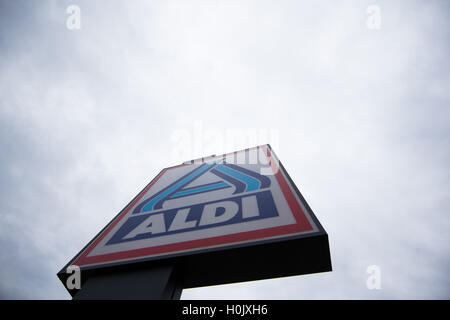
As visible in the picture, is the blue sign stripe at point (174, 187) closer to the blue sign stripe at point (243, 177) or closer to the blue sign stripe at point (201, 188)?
the blue sign stripe at point (201, 188)

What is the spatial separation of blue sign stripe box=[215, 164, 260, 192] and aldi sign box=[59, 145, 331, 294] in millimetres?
13

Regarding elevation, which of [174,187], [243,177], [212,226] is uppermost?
[243,177]

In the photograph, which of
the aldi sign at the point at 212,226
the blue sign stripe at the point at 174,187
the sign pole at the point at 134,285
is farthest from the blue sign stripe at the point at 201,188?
the sign pole at the point at 134,285

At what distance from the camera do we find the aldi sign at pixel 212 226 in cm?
183

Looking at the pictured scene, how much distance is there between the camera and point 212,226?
7.14 ft

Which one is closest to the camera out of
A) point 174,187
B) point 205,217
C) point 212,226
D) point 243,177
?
point 212,226

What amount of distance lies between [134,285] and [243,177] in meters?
1.85

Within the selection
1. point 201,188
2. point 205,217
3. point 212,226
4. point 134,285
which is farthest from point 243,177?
point 134,285

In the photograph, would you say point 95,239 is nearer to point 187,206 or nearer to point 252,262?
point 187,206

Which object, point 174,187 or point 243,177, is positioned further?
point 174,187

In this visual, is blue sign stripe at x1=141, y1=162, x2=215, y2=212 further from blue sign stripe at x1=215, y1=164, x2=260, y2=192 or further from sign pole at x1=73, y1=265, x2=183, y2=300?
sign pole at x1=73, y1=265, x2=183, y2=300

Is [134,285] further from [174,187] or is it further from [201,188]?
[174,187]

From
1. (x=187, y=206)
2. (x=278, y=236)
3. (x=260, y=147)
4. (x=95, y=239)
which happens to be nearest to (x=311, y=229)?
(x=278, y=236)
